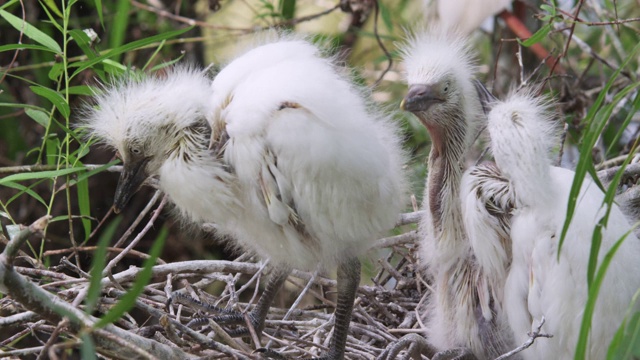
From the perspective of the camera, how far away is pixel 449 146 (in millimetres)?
1962

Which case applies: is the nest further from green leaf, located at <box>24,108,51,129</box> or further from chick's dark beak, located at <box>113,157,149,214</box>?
green leaf, located at <box>24,108,51,129</box>

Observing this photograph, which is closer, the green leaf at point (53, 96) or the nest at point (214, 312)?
the nest at point (214, 312)

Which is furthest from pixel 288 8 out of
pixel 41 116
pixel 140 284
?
pixel 140 284

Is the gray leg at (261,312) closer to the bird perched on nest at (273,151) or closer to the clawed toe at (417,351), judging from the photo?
the bird perched on nest at (273,151)

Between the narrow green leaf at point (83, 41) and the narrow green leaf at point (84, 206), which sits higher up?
the narrow green leaf at point (83, 41)

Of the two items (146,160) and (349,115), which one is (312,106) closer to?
(349,115)

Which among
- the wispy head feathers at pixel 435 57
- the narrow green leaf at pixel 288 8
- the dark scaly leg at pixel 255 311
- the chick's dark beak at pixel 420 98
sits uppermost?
the narrow green leaf at pixel 288 8

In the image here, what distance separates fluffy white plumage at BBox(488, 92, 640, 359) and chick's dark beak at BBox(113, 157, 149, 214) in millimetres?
696

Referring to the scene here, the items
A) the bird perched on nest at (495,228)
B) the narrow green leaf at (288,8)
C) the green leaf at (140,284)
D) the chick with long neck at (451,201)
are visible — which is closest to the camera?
the green leaf at (140,284)

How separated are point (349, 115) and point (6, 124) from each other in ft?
5.54

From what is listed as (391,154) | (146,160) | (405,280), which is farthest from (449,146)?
(146,160)

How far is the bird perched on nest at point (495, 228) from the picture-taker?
5.27 feet

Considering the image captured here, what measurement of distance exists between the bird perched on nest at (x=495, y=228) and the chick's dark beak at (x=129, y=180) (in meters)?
0.57

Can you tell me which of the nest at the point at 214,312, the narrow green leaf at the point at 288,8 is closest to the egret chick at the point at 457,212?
the nest at the point at 214,312
